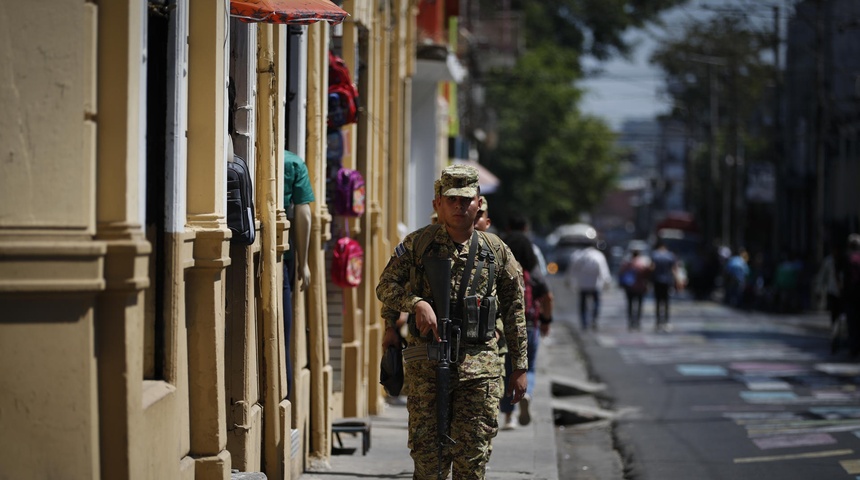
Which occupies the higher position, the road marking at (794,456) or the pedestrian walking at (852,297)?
the pedestrian walking at (852,297)

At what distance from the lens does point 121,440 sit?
18.6ft

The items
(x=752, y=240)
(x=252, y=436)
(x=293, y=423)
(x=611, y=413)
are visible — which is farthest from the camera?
(x=752, y=240)

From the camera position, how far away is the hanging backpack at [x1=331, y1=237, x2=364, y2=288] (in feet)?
37.2

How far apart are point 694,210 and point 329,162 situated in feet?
242

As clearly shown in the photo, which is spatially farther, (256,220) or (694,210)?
(694,210)

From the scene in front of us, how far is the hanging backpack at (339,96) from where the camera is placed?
11.2 m

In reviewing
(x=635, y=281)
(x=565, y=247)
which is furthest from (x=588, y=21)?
(x=635, y=281)

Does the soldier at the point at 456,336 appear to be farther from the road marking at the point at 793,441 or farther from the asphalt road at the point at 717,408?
the road marking at the point at 793,441

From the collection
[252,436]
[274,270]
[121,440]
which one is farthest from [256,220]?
[121,440]

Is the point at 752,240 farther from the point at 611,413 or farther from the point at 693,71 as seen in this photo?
the point at 611,413

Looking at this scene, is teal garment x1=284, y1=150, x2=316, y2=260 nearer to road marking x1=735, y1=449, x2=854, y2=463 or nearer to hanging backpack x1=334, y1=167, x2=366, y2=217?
hanging backpack x1=334, y1=167, x2=366, y2=217

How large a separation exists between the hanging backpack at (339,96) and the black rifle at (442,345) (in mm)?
4148

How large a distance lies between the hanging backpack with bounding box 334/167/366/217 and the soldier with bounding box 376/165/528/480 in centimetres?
398

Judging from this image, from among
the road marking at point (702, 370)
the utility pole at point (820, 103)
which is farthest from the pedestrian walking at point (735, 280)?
the road marking at point (702, 370)
